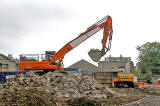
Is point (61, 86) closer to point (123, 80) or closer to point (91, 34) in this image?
point (91, 34)

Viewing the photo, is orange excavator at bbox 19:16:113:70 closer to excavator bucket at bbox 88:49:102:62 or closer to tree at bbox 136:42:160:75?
excavator bucket at bbox 88:49:102:62

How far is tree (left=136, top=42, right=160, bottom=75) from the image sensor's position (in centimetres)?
5709

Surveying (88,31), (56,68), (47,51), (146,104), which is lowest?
(146,104)

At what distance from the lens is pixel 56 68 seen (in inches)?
693

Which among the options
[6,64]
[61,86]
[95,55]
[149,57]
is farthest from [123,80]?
[149,57]

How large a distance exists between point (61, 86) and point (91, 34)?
19.4 ft

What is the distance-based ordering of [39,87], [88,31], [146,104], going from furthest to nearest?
1. [88,31]
2. [39,87]
3. [146,104]

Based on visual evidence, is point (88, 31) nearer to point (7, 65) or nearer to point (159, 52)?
point (7, 65)

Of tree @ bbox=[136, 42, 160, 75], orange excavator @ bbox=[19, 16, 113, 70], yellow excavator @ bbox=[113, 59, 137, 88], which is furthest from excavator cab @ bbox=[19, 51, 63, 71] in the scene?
tree @ bbox=[136, 42, 160, 75]

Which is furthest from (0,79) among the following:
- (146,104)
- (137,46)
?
(137,46)

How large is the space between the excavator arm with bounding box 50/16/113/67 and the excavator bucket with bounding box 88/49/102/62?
1.22 ft

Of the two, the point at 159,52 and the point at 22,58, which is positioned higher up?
the point at 159,52

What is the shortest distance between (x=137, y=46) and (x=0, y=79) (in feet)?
165

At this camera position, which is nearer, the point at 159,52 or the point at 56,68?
the point at 56,68
